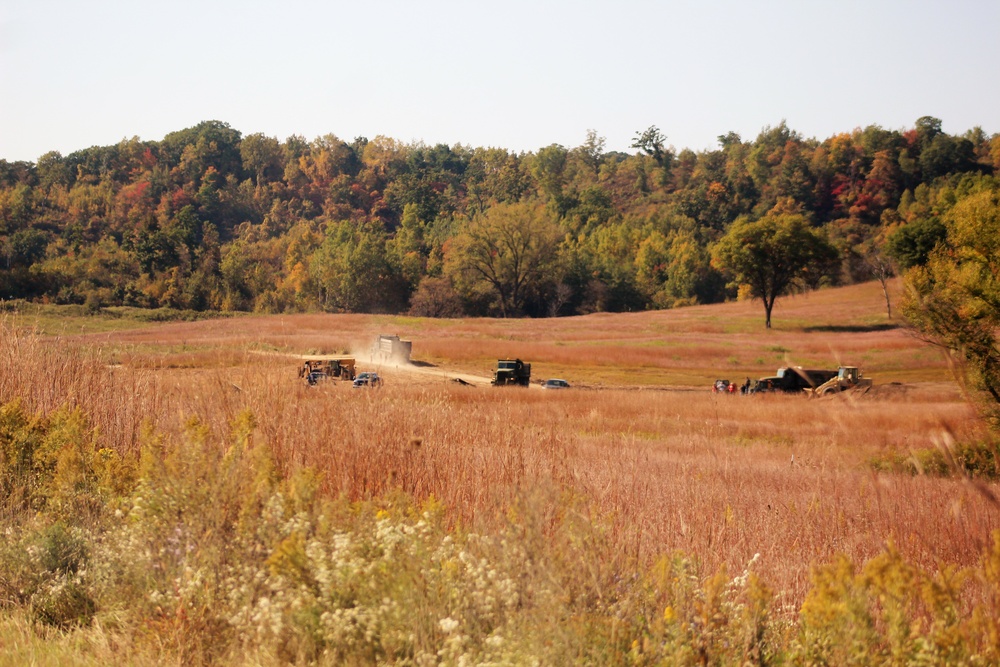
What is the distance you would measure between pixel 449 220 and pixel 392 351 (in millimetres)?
99219

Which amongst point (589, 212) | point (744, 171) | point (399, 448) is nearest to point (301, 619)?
point (399, 448)

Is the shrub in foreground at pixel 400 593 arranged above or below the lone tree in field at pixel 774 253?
below

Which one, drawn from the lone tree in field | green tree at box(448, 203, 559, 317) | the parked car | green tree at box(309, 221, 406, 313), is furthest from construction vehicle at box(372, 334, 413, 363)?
green tree at box(309, 221, 406, 313)

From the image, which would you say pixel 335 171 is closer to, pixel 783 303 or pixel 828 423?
pixel 783 303

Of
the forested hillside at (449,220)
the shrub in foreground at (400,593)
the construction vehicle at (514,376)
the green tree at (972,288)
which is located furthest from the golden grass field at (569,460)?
the forested hillside at (449,220)

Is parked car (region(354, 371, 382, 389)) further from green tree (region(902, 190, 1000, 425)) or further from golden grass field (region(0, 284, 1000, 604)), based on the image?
green tree (region(902, 190, 1000, 425))

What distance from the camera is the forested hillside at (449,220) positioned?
99.8 m

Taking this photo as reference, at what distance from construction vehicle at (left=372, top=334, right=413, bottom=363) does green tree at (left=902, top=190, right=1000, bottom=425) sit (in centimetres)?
2541

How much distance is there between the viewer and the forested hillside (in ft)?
327

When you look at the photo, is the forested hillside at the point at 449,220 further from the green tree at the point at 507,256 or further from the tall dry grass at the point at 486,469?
the tall dry grass at the point at 486,469

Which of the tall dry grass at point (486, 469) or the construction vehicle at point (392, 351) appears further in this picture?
the construction vehicle at point (392, 351)

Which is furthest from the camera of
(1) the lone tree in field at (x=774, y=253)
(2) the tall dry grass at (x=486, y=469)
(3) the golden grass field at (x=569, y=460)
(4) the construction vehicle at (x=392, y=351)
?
(1) the lone tree in field at (x=774, y=253)

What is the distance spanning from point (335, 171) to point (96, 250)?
82.1 meters

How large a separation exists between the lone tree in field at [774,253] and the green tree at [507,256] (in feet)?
96.0
